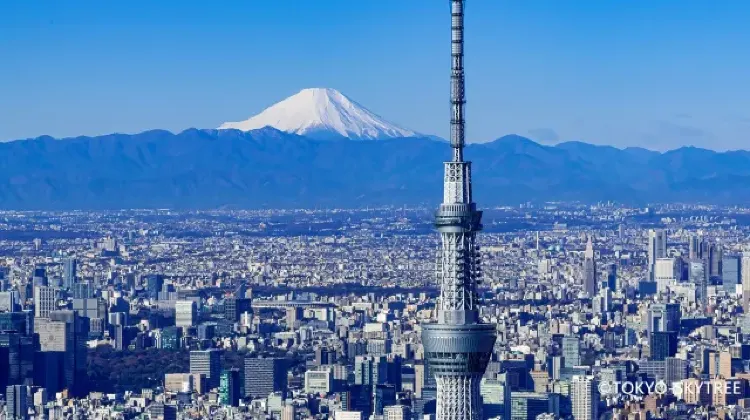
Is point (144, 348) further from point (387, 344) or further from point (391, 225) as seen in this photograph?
point (391, 225)

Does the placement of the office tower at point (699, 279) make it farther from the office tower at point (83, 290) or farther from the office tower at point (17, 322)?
the office tower at point (17, 322)

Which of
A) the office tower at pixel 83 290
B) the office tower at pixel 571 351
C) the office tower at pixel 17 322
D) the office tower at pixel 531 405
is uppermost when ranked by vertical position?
the office tower at pixel 83 290

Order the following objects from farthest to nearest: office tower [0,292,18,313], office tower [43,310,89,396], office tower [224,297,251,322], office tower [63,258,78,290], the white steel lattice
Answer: office tower [63,258,78,290]
office tower [224,297,251,322]
office tower [0,292,18,313]
office tower [43,310,89,396]
the white steel lattice

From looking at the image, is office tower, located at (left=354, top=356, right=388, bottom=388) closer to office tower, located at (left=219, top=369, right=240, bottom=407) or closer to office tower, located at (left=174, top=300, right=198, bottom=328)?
office tower, located at (left=219, top=369, right=240, bottom=407)

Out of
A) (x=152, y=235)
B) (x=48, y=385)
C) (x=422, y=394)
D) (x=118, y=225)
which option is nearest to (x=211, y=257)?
(x=152, y=235)

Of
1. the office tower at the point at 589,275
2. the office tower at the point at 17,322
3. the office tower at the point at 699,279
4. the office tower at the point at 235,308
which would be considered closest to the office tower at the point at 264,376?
the office tower at the point at 17,322

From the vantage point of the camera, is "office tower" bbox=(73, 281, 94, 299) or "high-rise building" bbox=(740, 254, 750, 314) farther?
"high-rise building" bbox=(740, 254, 750, 314)

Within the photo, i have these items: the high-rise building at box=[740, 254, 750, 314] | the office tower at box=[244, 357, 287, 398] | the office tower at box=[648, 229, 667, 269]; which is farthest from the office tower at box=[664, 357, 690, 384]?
the office tower at box=[648, 229, 667, 269]

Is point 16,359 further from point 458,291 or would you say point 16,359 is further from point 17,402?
point 458,291
